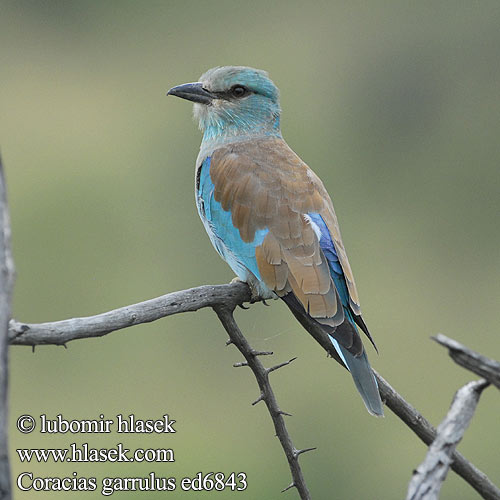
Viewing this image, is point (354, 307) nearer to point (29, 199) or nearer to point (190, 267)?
point (190, 267)

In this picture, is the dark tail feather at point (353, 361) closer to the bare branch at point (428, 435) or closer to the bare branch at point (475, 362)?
the bare branch at point (428, 435)

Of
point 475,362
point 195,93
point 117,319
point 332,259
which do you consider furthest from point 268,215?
point 475,362

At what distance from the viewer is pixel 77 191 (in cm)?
539

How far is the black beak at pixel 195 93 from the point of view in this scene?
304cm

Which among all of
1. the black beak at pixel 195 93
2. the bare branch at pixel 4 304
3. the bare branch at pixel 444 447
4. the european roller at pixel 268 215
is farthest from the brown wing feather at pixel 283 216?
the bare branch at pixel 4 304

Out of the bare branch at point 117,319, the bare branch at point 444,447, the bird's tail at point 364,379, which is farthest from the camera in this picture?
the bird's tail at point 364,379

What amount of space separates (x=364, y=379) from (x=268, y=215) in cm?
57

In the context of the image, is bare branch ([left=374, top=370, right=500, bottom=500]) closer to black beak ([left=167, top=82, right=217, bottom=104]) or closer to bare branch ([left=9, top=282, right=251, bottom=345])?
bare branch ([left=9, top=282, right=251, bottom=345])

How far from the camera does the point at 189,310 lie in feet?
6.42

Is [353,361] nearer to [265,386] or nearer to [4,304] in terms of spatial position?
[265,386]

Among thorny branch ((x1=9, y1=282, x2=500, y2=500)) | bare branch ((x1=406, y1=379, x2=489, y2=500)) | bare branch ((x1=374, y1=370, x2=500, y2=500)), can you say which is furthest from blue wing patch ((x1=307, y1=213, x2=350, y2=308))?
bare branch ((x1=406, y1=379, x2=489, y2=500))

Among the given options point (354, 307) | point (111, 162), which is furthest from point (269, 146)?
point (111, 162)

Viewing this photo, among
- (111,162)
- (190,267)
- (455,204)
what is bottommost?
(190,267)

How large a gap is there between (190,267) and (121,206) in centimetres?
74
